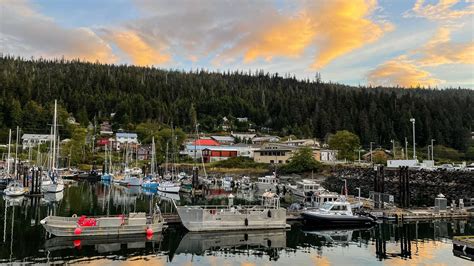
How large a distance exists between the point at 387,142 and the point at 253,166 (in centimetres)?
5376

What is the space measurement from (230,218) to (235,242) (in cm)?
336

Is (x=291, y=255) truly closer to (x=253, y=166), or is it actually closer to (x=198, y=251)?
(x=198, y=251)

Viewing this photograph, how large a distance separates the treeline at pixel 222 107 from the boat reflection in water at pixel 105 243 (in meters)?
112

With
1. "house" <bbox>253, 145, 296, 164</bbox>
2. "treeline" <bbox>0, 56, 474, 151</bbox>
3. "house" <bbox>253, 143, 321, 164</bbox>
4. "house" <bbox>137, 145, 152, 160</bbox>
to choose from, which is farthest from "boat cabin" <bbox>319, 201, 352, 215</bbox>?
"treeline" <bbox>0, 56, 474, 151</bbox>

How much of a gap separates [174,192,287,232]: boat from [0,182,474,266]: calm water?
0.84m

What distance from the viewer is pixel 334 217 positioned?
36.7 metres

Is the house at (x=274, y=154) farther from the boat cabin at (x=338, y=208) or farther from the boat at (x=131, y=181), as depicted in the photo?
the boat cabin at (x=338, y=208)

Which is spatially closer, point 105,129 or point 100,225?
point 100,225

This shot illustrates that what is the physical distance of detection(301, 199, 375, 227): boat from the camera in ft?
120

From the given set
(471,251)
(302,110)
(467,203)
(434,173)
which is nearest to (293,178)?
(434,173)

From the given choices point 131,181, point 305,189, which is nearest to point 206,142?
point 131,181

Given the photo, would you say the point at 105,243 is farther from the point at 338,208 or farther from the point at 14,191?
the point at 14,191

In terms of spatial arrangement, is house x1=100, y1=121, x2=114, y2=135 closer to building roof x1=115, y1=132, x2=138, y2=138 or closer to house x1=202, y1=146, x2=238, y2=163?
building roof x1=115, y1=132, x2=138, y2=138

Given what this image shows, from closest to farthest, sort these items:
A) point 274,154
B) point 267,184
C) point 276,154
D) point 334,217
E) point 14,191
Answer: point 334,217 → point 14,191 → point 267,184 → point 276,154 → point 274,154
